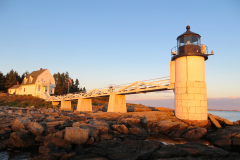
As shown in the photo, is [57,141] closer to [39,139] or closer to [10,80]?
[39,139]

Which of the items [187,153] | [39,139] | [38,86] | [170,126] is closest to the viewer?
[187,153]

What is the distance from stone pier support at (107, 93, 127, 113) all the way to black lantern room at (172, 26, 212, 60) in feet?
27.6

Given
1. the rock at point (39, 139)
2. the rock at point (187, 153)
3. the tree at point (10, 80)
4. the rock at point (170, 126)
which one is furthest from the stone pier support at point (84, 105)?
the tree at point (10, 80)

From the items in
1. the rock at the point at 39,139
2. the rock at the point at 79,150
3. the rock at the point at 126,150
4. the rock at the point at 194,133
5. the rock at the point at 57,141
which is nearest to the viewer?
the rock at the point at 126,150

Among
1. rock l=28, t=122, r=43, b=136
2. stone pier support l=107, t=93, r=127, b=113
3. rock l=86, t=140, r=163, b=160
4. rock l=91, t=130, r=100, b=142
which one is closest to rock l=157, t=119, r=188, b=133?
rock l=86, t=140, r=163, b=160

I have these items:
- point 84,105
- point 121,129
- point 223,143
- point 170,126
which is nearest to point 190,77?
point 170,126

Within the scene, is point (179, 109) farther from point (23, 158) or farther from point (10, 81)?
point (10, 81)

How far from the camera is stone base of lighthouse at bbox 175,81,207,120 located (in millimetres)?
14773

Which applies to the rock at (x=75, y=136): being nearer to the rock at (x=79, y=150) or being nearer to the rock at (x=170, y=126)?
the rock at (x=79, y=150)

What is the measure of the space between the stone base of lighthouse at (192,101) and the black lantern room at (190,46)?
103 inches

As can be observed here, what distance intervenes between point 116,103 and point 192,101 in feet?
29.8

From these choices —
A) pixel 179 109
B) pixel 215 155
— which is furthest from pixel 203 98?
pixel 215 155

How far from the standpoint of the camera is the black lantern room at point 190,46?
51.3 feet

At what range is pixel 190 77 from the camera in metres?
15.3
